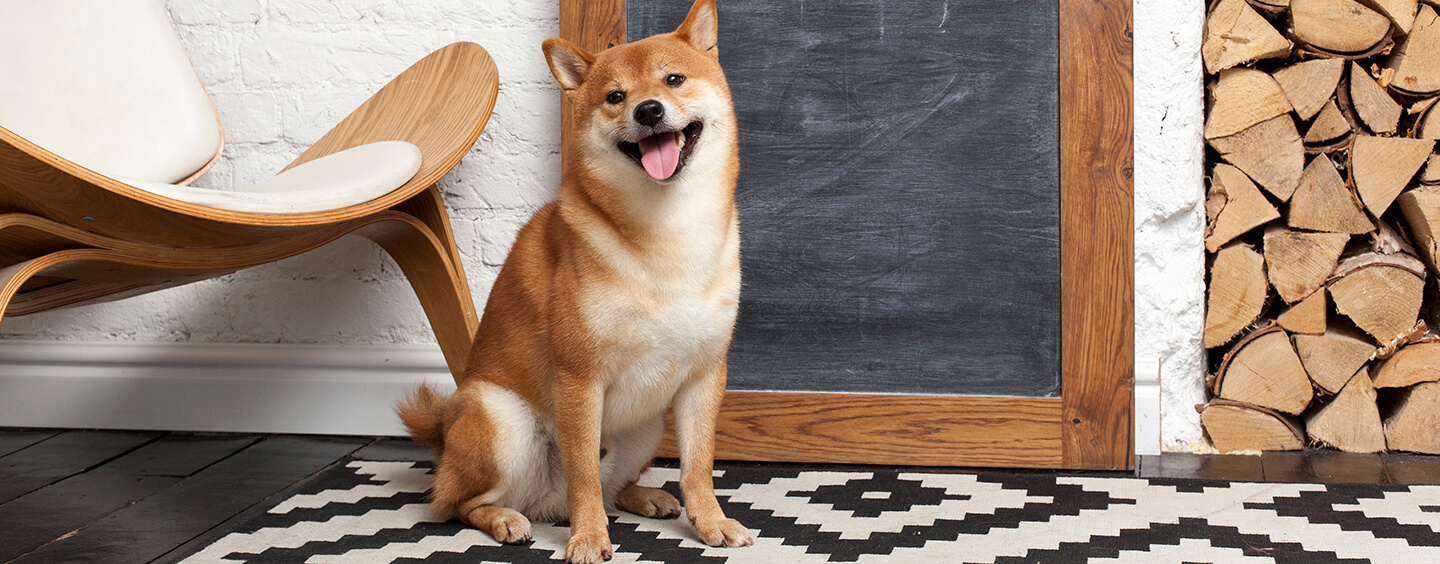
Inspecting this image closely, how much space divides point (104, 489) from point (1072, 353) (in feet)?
6.52

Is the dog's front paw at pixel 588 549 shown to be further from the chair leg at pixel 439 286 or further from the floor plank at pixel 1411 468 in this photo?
the floor plank at pixel 1411 468

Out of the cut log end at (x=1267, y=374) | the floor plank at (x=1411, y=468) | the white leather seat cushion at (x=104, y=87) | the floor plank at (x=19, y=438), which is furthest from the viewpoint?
the floor plank at (x=19, y=438)

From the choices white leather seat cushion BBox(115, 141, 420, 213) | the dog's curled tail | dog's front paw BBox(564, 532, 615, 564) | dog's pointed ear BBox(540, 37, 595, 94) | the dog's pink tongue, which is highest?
dog's pointed ear BBox(540, 37, 595, 94)

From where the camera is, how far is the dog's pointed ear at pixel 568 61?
1.67 metres

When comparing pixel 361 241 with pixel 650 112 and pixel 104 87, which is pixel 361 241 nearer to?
pixel 104 87

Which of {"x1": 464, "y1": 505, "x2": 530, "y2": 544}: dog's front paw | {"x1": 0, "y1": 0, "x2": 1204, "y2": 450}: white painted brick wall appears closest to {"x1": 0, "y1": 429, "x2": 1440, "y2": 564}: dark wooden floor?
{"x1": 0, "y1": 0, "x2": 1204, "y2": 450}: white painted brick wall

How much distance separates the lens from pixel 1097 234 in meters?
2.12

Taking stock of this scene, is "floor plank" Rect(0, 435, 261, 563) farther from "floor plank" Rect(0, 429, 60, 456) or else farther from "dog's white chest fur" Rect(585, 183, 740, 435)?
"dog's white chest fur" Rect(585, 183, 740, 435)

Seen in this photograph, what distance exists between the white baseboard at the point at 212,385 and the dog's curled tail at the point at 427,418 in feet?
1.68

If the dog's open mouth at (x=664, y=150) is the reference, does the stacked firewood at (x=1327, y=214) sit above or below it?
below

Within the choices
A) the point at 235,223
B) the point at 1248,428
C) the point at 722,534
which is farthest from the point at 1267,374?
the point at 235,223

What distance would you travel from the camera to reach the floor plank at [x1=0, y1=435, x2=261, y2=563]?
1858mm

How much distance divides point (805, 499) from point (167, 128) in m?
1.54

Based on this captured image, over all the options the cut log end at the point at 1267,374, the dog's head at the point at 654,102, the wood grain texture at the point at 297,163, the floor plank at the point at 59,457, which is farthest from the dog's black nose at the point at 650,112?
the floor plank at the point at 59,457
